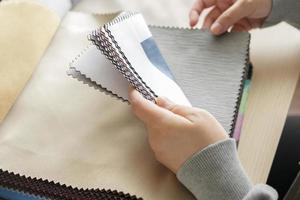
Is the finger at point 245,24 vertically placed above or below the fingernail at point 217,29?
below

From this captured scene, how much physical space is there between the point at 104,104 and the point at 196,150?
0.13m

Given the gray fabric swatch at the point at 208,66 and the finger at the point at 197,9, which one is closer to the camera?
the gray fabric swatch at the point at 208,66

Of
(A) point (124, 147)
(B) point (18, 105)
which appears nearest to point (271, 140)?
(A) point (124, 147)

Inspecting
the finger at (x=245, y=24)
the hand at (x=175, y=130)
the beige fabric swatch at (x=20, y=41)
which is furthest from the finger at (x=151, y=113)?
the finger at (x=245, y=24)

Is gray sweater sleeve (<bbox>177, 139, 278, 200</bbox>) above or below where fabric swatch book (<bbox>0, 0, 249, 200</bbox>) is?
below

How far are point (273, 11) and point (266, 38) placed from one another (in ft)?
0.14

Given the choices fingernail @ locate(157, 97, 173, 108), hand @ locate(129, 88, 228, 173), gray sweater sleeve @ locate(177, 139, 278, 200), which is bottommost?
gray sweater sleeve @ locate(177, 139, 278, 200)

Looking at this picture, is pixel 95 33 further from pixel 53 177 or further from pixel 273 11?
pixel 273 11

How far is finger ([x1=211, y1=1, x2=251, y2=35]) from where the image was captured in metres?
0.60

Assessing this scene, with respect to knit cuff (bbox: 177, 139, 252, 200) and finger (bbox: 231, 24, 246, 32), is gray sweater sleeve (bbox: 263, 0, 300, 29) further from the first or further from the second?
knit cuff (bbox: 177, 139, 252, 200)

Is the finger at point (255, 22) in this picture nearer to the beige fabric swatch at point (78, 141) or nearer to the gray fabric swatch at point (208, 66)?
the gray fabric swatch at point (208, 66)

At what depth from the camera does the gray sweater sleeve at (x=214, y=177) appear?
434mm

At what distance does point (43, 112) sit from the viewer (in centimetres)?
50

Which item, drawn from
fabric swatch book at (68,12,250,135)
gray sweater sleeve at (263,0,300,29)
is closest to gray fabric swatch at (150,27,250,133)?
fabric swatch book at (68,12,250,135)
